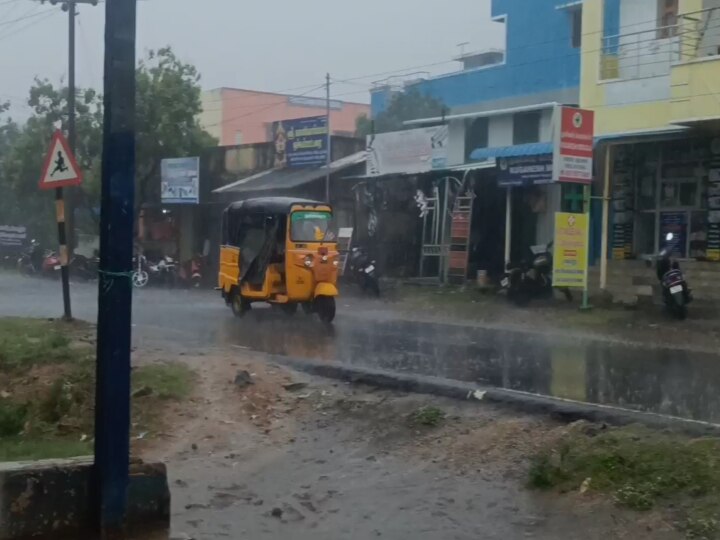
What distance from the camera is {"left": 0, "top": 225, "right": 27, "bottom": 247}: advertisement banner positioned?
43875mm

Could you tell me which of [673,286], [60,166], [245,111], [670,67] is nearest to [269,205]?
[60,166]

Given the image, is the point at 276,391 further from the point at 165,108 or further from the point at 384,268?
the point at 165,108

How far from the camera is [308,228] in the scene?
718 inches

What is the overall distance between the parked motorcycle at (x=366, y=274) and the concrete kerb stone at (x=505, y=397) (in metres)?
12.8

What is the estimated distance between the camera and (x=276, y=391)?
9.82 metres

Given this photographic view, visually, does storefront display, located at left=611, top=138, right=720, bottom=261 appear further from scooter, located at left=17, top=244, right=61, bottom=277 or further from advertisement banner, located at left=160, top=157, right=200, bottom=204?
scooter, located at left=17, top=244, right=61, bottom=277

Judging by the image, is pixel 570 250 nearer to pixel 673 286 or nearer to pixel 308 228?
pixel 673 286

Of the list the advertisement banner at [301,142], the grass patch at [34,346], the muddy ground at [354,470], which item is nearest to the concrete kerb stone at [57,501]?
the muddy ground at [354,470]

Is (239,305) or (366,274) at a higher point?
(366,274)

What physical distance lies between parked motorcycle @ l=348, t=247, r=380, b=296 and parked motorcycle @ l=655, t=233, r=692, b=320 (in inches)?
318

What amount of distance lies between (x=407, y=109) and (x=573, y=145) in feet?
72.3

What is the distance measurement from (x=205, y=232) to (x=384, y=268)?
10684mm

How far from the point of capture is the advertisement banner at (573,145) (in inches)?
735

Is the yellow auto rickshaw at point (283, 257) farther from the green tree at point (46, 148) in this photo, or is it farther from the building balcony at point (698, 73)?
the green tree at point (46, 148)
